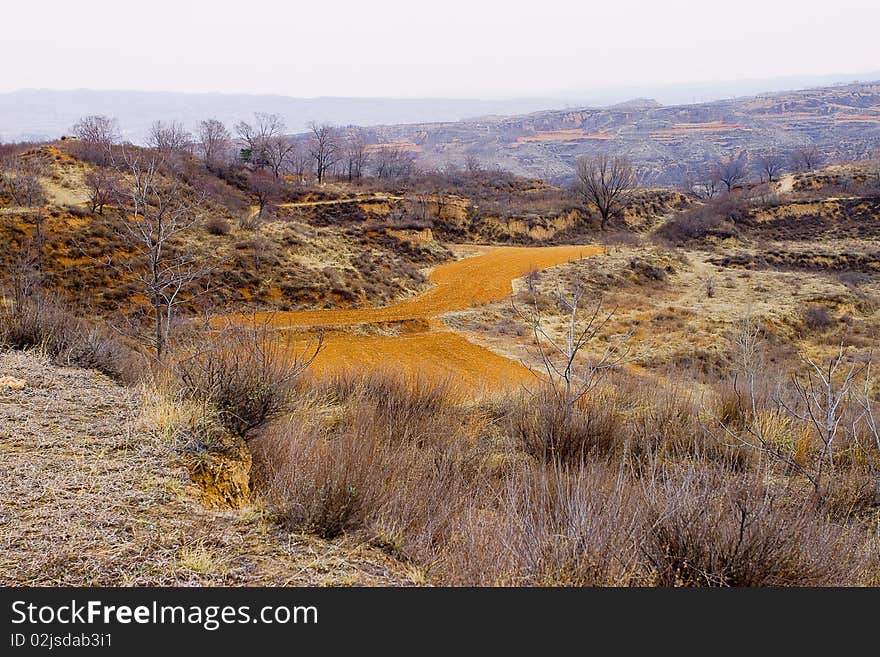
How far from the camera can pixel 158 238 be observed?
32.0ft

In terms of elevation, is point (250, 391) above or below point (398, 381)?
above

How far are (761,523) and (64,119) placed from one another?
22061 centimetres

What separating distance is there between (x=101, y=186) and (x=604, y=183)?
140ft

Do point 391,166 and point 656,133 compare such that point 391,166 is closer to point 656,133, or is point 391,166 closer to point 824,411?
point 824,411

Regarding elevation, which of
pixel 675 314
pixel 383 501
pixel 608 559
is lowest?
pixel 675 314

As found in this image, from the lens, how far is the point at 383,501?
3588 mm

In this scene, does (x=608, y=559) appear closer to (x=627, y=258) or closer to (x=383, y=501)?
(x=383, y=501)

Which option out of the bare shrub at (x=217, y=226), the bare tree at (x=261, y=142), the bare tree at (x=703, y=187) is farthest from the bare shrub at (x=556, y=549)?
the bare tree at (x=703, y=187)

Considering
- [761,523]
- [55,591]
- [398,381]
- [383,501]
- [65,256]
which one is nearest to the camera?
[55,591]

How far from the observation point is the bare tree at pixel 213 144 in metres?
42.4

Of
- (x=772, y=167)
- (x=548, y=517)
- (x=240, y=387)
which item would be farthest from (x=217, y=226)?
(x=772, y=167)

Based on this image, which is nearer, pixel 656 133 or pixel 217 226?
pixel 217 226

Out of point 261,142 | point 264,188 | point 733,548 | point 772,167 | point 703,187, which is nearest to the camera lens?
point 733,548

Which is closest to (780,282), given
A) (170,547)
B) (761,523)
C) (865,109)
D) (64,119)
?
(761,523)
